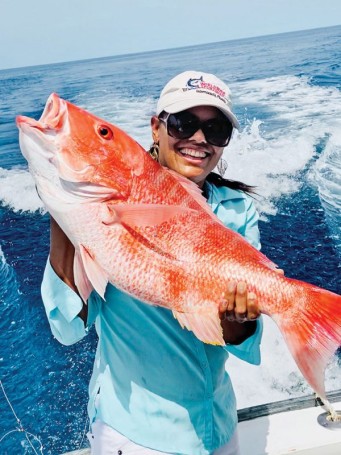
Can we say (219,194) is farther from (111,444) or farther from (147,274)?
(111,444)

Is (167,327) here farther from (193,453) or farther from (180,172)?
(180,172)

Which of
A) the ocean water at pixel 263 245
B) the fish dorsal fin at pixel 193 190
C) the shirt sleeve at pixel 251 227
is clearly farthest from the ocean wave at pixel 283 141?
the fish dorsal fin at pixel 193 190

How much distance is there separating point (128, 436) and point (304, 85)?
19562mm

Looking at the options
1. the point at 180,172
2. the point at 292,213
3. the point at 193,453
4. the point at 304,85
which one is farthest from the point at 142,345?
the point at 304,85

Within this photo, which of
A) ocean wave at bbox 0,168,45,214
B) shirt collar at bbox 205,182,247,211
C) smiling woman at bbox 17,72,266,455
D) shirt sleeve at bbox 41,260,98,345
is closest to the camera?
smiling woman at bbox 17,72,266,455

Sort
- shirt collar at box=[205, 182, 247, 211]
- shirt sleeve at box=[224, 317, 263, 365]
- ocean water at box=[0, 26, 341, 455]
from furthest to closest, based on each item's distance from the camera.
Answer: ocean water at box=[0, 26, 341, 455] → shirt collar at box=[205, 182, 247, 211] → shirt sleeve at box=[224, 317, 263, 365]

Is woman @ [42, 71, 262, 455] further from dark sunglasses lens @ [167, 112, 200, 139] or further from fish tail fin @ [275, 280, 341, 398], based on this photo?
fish tail fin @ [275, 280, 341, 398]

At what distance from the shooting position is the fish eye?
5.92 ft

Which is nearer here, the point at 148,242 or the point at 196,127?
the point at 148,242

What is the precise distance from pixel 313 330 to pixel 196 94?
1.12 metres

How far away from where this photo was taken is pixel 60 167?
173 cm

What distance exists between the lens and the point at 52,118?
5.56 ft

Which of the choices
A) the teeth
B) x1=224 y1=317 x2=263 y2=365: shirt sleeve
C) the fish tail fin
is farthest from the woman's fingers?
the teeth

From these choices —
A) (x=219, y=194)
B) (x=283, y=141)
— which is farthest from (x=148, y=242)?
(x=283, y=141)
